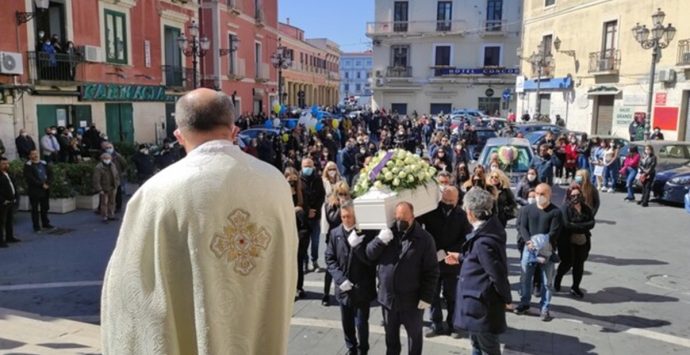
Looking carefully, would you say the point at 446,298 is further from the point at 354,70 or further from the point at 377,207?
the point at 354,70

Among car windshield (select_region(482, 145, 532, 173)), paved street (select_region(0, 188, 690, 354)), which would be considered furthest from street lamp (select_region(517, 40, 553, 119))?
paved street (select_region(0, 188, 690, 354))

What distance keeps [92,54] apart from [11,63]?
12.3 ft

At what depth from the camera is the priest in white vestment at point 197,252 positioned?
2.00 meters

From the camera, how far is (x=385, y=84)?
1898 inches

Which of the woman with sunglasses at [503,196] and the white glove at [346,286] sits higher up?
the woman with sunglasses at [503,196]

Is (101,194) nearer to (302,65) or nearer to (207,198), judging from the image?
(207,198)

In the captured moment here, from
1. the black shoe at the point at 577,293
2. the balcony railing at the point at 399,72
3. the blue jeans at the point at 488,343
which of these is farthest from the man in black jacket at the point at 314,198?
the balcony railing at the point at 399,72

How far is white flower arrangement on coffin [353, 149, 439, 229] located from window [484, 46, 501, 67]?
4354cm

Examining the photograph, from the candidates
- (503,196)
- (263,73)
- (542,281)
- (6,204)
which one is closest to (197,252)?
(542,281)

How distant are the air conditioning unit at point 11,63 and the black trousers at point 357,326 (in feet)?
47.5

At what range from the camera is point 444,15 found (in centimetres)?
4753

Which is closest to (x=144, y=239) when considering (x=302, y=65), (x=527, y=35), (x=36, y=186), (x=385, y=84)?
(x=36, y=186)

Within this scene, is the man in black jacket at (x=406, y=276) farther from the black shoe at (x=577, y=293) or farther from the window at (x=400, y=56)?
the window at (x=400, y=56)

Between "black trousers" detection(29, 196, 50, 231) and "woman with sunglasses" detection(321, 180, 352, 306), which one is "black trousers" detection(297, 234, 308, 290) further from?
"black trousers" detection(29, 196, 50, 231)
